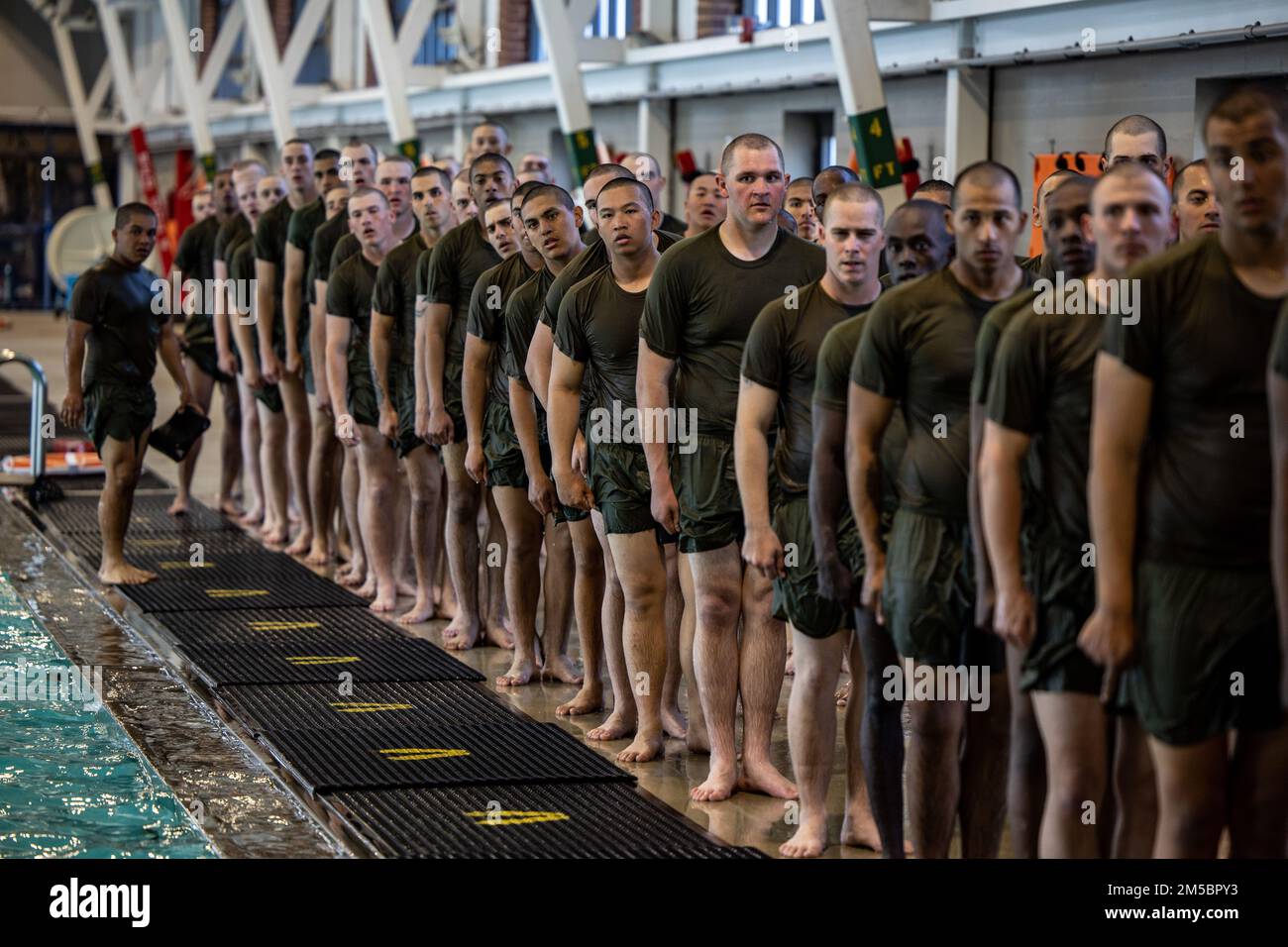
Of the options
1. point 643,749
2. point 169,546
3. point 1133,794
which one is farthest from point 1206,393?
point 169,546

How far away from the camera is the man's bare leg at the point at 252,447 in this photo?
12.0 meters

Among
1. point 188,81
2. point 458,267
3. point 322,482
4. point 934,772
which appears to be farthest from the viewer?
point 188,81

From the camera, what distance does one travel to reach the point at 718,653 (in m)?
6.41

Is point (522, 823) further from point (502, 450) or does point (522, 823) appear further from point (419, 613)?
point (419, 613)

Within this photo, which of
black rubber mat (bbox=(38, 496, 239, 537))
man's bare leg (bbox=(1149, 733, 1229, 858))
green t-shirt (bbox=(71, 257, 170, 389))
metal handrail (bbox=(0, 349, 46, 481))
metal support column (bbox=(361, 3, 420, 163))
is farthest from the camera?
metal support column (bbox=(361, 3, 420, 163))

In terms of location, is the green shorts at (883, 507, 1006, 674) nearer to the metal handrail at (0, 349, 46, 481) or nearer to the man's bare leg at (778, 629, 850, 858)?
the man's bare leg at (778, 629, 850, 858)

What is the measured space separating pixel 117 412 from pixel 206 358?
8.47 feet

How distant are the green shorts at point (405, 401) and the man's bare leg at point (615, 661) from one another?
89.3 inches

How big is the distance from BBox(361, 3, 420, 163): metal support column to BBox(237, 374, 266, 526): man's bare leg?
6375 mm

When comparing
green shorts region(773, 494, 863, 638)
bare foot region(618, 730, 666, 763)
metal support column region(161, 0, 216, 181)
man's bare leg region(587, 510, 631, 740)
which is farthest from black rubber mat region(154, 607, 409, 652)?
metal support column region(161, 0, 216, 181)

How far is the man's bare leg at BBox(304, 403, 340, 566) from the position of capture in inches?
420

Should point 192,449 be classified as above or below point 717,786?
above
